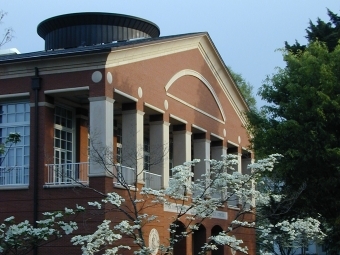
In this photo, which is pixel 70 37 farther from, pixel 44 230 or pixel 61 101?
pixel 44 230

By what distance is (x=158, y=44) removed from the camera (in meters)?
25.8

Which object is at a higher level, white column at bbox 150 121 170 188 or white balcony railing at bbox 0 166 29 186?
white column at bbox 150 121 170 188

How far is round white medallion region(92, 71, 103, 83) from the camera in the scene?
72.6 ft

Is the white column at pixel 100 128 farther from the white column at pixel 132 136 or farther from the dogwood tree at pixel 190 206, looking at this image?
the dogwood tree at pixel 190 206

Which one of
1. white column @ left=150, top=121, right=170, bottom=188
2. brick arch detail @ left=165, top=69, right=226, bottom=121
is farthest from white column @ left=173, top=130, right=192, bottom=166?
brick arch detail @ left=165, top=69, right=226, bottom=121

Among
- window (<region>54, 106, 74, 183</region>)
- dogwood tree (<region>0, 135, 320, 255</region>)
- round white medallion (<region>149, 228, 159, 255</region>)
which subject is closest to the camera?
dogwood tree (<region>0, 135, 320, 255</region>)

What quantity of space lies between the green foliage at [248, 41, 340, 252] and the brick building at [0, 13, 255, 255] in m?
3.84

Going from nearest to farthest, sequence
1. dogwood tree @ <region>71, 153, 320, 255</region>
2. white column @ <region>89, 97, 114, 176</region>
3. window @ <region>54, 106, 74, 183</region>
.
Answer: dogwood tree @ <region>71, 153, 320, 255</region> → white column @ <region>89, 97, 114, 176</region> → window @ <region>54, 106, 74, 183</region>

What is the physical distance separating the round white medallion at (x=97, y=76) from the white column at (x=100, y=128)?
23.3 inches

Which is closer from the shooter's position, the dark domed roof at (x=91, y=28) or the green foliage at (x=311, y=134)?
the green foliage at (x=311, y=134)

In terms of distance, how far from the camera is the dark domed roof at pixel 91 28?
102 ft

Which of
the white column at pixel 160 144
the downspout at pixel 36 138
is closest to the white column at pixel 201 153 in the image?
the white column at pixel 160 144

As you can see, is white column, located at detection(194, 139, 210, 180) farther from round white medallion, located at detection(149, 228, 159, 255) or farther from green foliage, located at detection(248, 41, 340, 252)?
round white medallion, located at detection(149, 228, 159, 255)

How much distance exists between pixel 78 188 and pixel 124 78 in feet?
13.4
